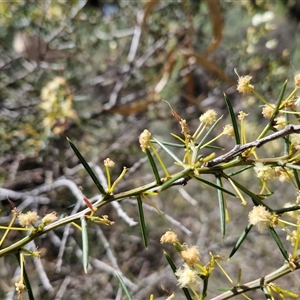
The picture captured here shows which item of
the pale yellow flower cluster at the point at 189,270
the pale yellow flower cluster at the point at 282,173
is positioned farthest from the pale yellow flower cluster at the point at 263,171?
the pale yellow flower cluster at the point at 189,270

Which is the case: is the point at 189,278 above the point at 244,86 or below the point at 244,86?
below

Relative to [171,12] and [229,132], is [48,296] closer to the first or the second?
[229,132]

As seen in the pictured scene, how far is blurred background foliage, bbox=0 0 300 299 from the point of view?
5.56ft

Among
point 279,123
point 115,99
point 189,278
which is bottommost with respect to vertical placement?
point 189,278

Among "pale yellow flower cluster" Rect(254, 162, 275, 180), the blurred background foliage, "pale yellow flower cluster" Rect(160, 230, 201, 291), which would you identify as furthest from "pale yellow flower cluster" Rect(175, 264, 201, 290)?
the blurred background foliage

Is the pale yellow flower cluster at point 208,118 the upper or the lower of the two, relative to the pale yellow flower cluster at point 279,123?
upper

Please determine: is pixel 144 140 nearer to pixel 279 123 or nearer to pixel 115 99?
pixel 279 123

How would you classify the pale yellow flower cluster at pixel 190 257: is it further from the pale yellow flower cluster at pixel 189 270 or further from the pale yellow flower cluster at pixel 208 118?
the pale yellow flower cluster at pixel 208 118

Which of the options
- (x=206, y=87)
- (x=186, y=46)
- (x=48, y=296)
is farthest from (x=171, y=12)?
(x=48, y=296)

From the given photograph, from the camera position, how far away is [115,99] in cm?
182

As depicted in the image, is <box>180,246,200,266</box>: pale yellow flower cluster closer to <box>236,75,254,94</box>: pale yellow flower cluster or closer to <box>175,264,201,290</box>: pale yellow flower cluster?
<box>175,264,201,290</box>: pale yellow flower cluster

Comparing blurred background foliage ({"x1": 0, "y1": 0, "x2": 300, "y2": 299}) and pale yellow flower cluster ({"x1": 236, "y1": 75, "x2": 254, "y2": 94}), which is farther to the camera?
blurred background foliage ({"x1": 0, "y1": 0, "x2": 300, "y2": 299})

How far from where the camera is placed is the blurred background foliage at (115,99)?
1.69 meters

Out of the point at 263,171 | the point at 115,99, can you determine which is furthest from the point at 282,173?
the point at 115,99
